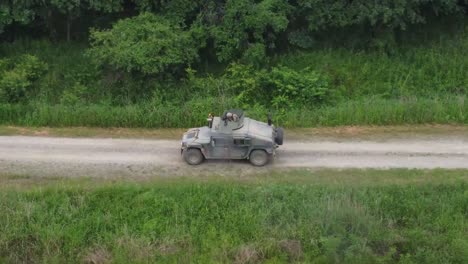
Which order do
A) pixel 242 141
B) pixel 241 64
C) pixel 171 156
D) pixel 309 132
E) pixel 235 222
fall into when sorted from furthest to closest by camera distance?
pixel 241 64 → pixel 309 132 → pixel 171 156 → pixel 242 141 → pixel 235 222

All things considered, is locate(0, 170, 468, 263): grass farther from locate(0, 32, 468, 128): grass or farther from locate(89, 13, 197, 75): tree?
locate(89, 13, 197, 75): tree

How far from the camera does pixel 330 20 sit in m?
21.8

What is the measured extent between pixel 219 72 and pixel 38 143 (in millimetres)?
6721

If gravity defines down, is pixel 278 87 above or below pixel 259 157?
above

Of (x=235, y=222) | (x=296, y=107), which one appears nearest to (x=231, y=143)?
(x=235, y=222)

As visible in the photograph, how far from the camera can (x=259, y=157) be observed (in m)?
16.9

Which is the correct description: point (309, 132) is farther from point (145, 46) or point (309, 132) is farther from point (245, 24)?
point (145, 46)

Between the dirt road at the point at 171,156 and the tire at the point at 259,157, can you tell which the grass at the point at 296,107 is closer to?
the dirt road at the point at 171,156

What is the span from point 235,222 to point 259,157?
2.68 metres

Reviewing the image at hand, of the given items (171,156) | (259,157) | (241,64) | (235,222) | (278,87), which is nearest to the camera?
(235,222)

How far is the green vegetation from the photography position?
1991cm

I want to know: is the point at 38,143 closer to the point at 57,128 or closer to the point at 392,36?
the point at 57,128

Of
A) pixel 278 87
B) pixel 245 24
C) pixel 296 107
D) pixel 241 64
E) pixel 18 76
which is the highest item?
pixel 245 24

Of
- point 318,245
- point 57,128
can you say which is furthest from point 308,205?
point 57,128
